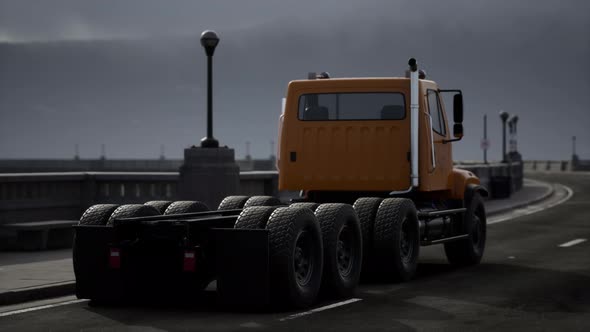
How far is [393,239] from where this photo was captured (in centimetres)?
1412

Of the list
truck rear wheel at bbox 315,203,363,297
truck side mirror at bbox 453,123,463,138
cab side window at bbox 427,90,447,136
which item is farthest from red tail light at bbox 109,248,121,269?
truck side mirror at bbox 453,123,463,138

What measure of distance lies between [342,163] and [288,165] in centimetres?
85

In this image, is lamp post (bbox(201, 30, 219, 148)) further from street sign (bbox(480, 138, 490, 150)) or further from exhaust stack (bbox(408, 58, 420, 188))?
street sign (bbox(480, 138, 490, 150))

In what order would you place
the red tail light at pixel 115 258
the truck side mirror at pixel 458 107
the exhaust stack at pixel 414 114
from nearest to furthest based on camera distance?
the red tail light at pixel 115 258 < the exhaust stack at pixel 414 114 < the truck side mirror at pixel 458 107

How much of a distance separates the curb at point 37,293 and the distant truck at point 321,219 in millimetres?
835

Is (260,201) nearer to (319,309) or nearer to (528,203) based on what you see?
(319,309)

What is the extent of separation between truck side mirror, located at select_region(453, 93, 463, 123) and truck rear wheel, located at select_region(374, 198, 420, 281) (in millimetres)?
1948

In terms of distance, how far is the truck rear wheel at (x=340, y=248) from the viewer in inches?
491

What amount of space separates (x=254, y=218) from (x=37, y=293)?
9.94 ft

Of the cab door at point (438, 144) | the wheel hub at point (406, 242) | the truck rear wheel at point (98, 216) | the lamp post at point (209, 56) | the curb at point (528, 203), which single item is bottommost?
the curb at point (528, 203)

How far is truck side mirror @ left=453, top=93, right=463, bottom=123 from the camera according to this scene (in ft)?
51.9

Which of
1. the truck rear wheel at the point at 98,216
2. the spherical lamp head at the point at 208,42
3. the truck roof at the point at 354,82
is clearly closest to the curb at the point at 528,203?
the spherical lamp head at the point at 208,42

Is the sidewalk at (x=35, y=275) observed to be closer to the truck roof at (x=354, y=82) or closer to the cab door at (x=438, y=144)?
the truck roof at (x=354, y=82)

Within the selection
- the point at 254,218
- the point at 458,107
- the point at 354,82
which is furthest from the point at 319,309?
the point at 458,107
